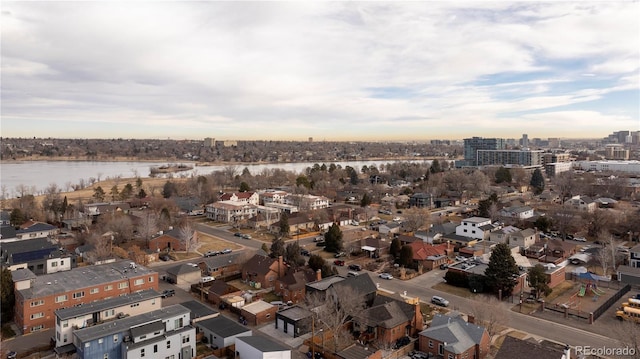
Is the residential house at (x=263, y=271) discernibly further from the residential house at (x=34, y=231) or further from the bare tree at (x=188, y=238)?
the residential house at (x=34, y=231)

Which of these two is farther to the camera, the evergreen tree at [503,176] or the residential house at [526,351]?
the evergreen tree at [503,176]

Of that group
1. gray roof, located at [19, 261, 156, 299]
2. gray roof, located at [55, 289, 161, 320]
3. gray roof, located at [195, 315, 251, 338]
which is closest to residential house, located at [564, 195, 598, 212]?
gray roof, located at [195, 315, 251, 338]

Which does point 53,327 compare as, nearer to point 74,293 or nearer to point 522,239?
point 74,293

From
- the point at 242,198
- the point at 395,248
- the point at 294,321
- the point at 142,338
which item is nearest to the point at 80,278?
the point at 142,338

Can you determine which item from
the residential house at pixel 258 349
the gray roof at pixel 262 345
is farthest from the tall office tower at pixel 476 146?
the residential house at pixel 258 349

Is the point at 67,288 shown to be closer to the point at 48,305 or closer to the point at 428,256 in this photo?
the point at 48,305

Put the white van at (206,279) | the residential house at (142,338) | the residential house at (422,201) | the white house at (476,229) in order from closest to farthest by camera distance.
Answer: the residential house at (142,338), the white van at (206,279), the white house at (476,229), the residential house at (422,201)
